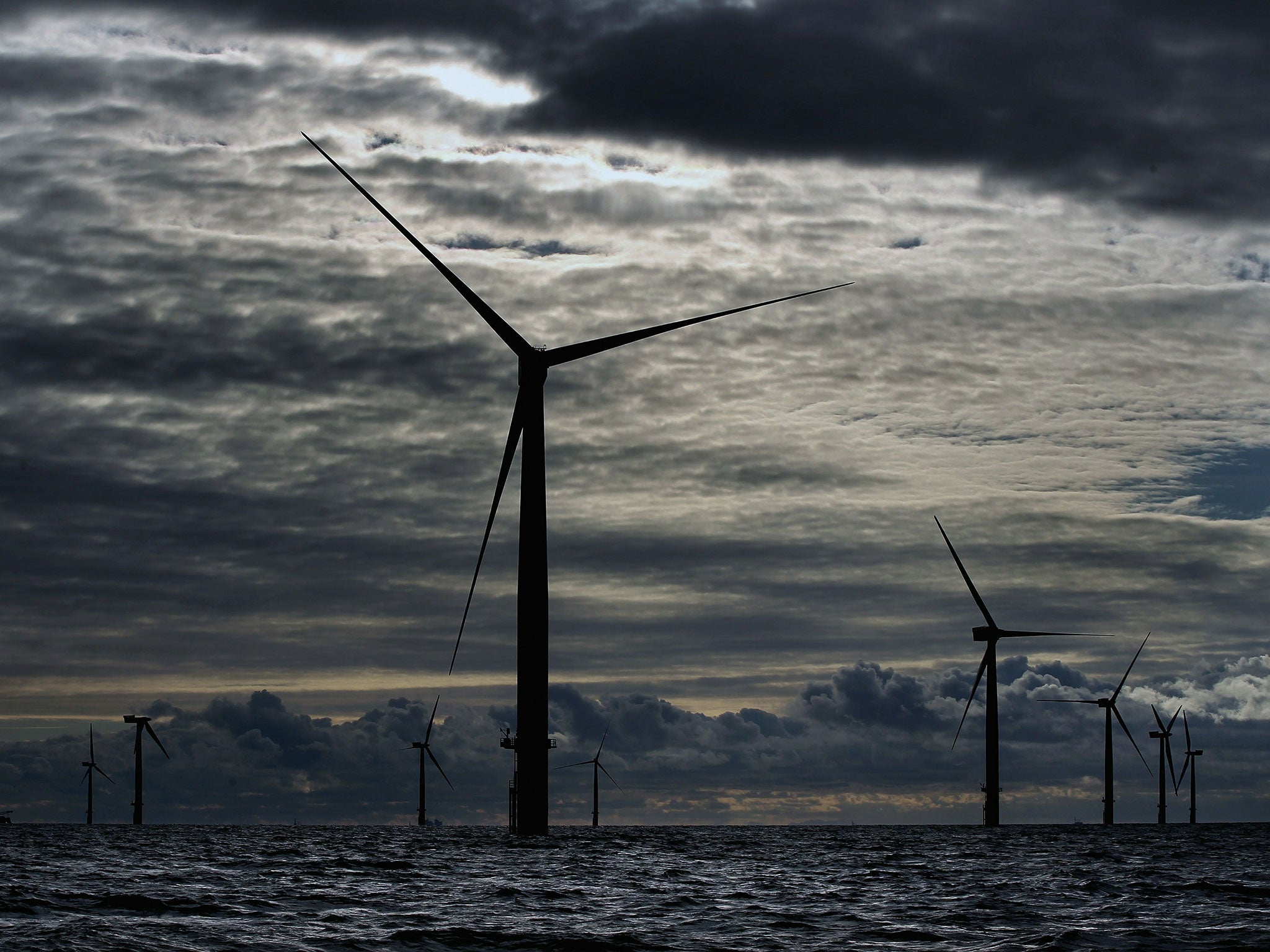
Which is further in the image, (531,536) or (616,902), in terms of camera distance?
(531,536)

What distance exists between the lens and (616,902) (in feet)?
155

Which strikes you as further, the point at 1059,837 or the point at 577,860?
the point at 1059,837

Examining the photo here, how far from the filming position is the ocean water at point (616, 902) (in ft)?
115

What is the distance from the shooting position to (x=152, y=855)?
8750 centimetres

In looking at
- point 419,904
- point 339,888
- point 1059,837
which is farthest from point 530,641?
point 1059,837

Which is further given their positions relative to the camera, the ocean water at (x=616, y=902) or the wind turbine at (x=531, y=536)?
the wind turbine at (x=531, y=536)

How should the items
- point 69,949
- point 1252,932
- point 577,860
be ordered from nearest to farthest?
point 69,949, point 1252,932, point 577,860

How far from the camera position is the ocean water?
35156 mm

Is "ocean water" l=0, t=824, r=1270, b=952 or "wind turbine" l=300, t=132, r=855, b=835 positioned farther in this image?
"wind turbine" l=300, t=132, r=855, b=835

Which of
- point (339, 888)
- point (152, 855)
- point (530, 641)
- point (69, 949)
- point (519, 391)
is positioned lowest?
point (152, 855)

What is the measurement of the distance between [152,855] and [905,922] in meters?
62.2

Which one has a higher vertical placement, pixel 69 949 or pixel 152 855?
pixel 69 949

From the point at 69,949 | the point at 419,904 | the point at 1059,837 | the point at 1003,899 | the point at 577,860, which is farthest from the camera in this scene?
the point at 1059,837

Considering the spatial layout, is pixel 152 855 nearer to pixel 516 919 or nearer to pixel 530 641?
pixel 530 641
